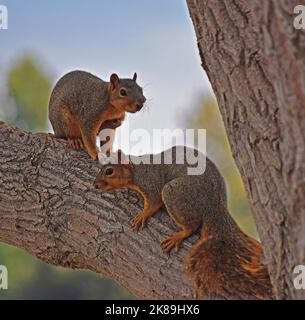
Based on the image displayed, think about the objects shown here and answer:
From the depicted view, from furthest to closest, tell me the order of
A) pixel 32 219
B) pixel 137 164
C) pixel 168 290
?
pixel 137 164
pixel 32 219
pixel 168 290

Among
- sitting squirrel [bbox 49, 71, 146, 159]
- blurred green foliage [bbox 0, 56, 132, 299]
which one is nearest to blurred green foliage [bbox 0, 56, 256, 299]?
blurred green foliage [bbox 0, 56, 132, 299]

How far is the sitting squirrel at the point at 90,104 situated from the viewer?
3830 mm

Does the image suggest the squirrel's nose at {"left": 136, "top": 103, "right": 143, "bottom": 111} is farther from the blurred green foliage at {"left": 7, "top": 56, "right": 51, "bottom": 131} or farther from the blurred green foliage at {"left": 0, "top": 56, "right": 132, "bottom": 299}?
the blurred green foliage at {"left": 7, "top": 56, "right": 51, "bottom": 131}

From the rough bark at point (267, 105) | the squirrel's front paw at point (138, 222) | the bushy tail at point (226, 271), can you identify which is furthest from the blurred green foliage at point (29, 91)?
the rough bark at point (267, 105)

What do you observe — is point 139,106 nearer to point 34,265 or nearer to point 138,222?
point 138,222

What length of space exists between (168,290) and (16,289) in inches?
360

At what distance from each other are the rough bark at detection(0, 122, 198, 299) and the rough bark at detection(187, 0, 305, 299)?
2.33 feet

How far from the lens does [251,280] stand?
2.68 meters

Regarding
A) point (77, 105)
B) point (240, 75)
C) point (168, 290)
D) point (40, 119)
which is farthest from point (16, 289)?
point (240, 75)

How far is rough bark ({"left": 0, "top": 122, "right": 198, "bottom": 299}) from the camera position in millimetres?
2902

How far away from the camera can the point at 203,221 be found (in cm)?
304

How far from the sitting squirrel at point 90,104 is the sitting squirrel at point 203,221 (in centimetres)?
44

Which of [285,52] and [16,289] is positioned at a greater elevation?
[285,52]
